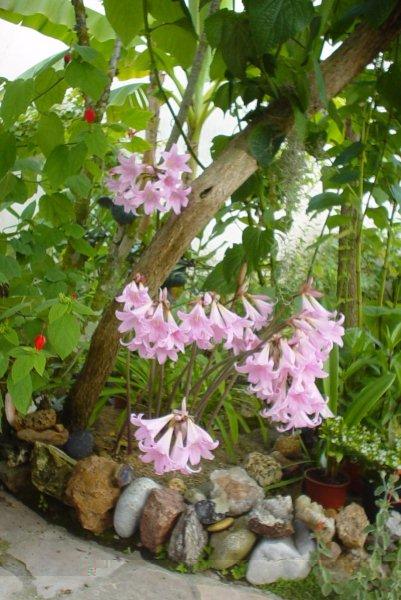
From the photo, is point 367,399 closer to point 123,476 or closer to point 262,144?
point 123,476

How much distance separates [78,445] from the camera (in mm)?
1690

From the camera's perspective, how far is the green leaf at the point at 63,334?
123cm

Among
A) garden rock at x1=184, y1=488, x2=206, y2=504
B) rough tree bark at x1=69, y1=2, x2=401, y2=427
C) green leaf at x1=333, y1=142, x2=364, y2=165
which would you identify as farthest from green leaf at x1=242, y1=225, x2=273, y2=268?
garden rock at x1=184, y1=488, x2=206, y2=504

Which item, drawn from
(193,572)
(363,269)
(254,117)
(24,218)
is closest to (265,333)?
(254,117)

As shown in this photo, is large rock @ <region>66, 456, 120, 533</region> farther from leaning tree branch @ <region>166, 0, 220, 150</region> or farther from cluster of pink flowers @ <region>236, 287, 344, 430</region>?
leaning tree branch @ <region>166, 0, 220, 150</region>

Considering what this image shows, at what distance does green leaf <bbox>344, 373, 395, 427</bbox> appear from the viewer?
1641 mm

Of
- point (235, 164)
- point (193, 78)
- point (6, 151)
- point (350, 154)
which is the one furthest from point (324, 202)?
point (6, 151)

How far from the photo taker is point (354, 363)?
1.80 meters

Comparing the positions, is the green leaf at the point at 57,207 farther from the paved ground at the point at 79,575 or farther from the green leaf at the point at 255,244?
the paved ground at the point at 79,575

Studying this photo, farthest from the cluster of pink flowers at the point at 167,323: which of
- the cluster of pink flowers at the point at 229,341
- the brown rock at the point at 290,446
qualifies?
the brown rock at the point at 290,446

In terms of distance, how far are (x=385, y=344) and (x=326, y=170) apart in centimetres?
60

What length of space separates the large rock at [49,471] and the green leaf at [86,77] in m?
0.81

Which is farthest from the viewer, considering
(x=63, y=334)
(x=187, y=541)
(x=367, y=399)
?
(x=367, y=399)

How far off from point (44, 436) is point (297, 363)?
776 millimetres
